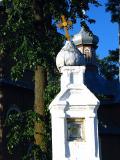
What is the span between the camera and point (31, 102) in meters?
19.9

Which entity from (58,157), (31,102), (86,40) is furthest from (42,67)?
(86,40)

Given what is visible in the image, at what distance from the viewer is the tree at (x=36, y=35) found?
12.1 m

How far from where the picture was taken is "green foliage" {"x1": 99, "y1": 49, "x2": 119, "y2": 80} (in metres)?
27.8

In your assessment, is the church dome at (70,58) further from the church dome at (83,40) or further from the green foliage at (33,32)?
the church dome at (83,40)

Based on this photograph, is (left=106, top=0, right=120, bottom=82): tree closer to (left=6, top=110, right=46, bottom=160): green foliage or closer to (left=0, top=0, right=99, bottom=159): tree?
(left=0, top=0, right=99, bottom=159): tree

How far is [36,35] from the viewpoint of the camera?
12312 millimetres

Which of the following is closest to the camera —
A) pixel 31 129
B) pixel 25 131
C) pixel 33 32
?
pixel 31 129

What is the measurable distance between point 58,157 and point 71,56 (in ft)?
7.21

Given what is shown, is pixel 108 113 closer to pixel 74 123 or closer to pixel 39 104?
pixel 39 104

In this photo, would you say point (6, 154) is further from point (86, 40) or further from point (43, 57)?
point (86, 40)

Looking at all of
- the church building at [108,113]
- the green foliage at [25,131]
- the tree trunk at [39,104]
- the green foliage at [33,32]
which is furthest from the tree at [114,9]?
the green foliage at [25,131]

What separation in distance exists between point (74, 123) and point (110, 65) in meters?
25.9

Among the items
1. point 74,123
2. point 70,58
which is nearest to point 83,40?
point 70,58

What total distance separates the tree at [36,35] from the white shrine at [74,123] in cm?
259
